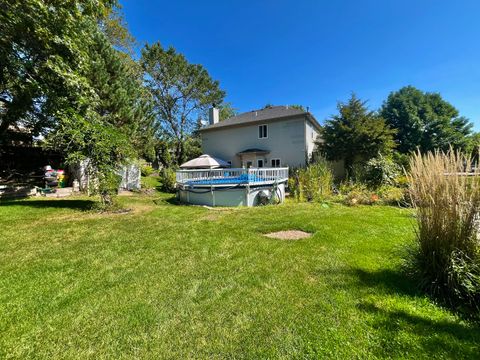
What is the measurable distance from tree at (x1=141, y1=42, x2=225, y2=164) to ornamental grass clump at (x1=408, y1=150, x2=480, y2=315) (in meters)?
23.8

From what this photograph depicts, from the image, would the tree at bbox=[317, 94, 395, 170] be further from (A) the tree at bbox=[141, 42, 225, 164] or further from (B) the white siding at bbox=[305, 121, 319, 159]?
(A) the tree at bbox=[141, 42, 225, 164]

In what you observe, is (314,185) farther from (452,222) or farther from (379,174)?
(452,222)

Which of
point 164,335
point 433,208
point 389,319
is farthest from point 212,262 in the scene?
point 433,208

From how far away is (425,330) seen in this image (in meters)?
2.17

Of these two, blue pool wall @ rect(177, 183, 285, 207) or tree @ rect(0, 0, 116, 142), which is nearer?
tree @ rect(0, 0, 116, 142)

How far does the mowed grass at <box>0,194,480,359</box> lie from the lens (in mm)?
2006

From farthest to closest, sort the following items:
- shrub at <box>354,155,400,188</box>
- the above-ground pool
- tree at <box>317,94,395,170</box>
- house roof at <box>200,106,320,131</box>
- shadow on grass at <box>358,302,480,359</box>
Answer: house roof at <box>200,106,320,131</box>
tree at <box>317,94,395,170</box>
shrub at <box>354,155,400,188</box>
the above-ground pool
shadow on grass at <box>358,302,480,359</box>

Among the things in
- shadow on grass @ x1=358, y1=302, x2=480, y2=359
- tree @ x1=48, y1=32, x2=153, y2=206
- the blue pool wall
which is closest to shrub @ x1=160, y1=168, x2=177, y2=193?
tree @ x1=48, y1=32, x2=153, y2=206

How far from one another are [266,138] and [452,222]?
54.7 ft

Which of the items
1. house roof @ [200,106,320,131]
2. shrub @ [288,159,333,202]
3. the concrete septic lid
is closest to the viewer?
the concrete septic lid

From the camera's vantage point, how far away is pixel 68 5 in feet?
23.7

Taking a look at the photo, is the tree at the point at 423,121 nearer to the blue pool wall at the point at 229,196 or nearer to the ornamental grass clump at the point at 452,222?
the blue pool wall at the point at 229,196

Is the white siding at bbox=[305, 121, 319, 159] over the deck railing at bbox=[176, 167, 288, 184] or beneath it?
over

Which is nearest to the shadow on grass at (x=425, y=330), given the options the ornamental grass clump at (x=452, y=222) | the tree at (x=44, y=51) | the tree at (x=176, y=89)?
the ornamental grass clump at (x=452, y=222)
